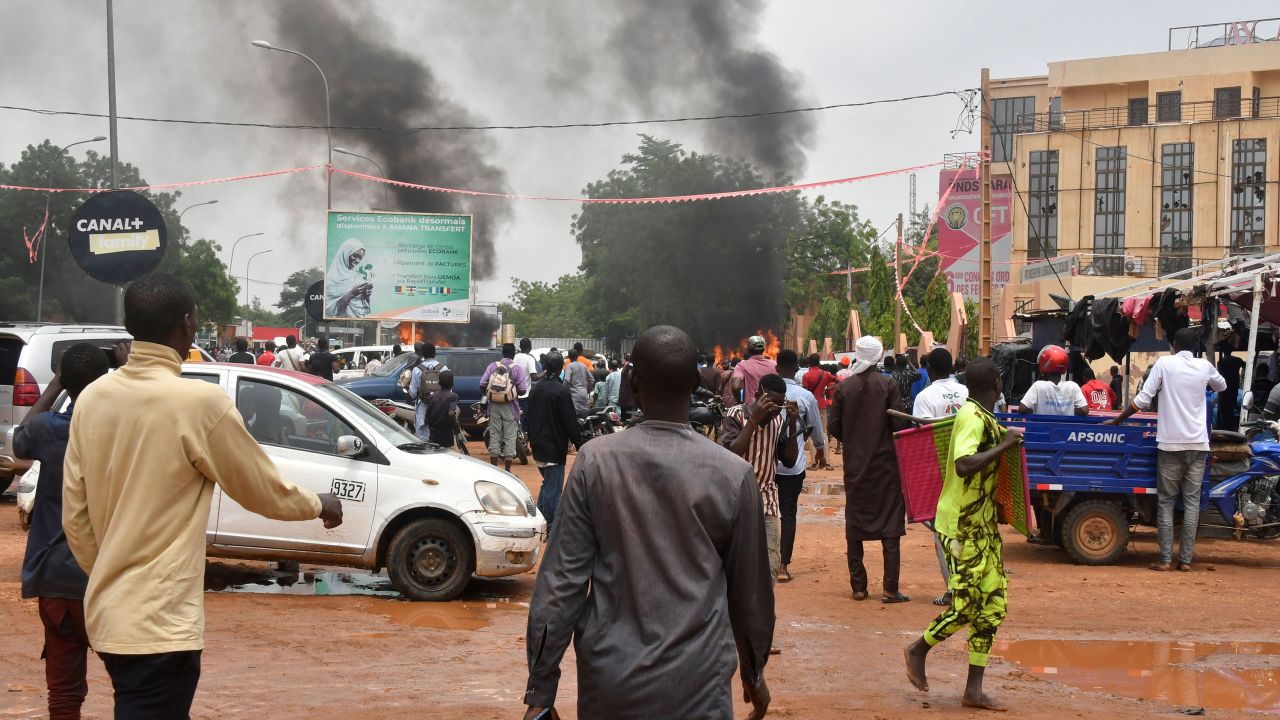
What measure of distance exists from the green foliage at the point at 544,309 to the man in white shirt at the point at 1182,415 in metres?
96.4

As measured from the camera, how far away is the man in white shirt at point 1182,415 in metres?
10.2

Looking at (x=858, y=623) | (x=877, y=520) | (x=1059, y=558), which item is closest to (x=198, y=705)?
(x=858, y=623)

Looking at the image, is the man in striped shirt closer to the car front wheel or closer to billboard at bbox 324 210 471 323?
the car front wheel

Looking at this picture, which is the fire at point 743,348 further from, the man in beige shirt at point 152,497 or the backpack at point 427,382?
the man in beige shirt at point 152,497

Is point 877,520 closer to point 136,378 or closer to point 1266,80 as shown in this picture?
point 136,378

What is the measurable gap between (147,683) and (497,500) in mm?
5632

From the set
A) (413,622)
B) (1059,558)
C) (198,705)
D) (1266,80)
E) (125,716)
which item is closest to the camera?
(125,716)

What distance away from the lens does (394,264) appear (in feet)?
88.5

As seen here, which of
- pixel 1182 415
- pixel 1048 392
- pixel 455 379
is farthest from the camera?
pixel 455 379

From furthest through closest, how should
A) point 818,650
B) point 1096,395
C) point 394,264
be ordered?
point 394,264, point 1096,395, point 818,650

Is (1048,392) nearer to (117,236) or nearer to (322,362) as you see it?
(117,236)

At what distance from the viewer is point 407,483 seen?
8.71m

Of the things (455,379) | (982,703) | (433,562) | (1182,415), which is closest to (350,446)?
(433,562)

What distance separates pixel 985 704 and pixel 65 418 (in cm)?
433
